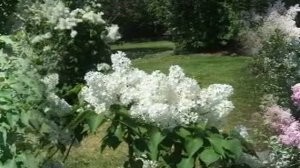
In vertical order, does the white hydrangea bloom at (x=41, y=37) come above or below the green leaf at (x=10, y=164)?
below

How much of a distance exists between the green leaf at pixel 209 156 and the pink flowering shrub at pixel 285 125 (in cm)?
168

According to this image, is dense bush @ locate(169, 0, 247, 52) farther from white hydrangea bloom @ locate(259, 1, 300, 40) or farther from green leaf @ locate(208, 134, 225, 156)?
green leaf @ locate(208, 134, 225, 156)

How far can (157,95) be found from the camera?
2.77m

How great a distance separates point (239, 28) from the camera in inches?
501

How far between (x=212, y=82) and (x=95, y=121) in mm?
7257

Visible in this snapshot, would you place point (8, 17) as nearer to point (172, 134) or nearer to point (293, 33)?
point (293, 33)

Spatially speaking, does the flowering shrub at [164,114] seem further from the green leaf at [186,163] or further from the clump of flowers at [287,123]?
the clump of flowers at [287,123]

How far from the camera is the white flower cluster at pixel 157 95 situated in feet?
9.02

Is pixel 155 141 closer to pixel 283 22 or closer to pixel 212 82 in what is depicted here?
pixel 283 22

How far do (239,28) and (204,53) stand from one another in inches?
71.9

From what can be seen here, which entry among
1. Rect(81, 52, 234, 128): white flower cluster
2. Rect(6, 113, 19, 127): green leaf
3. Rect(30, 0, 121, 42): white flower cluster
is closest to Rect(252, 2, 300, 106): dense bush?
Rect(30, 0, 121, 42): white flower cluster

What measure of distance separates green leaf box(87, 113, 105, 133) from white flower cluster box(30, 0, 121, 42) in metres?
4.46

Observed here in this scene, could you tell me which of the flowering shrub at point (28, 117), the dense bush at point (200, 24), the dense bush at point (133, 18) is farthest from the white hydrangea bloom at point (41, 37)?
the dense bush at point (133, 18)

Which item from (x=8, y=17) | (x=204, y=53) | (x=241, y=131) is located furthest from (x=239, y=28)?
(x=241, y=131)
